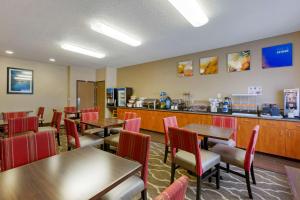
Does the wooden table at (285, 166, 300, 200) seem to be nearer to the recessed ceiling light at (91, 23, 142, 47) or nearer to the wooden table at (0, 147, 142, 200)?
the wooden table at (0, 147, 142, 200)

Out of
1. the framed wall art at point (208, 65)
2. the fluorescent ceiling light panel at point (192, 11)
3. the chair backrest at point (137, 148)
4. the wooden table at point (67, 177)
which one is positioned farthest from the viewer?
the framed wall art at point (208, 65)

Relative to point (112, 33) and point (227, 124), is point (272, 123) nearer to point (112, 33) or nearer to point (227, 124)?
point (227, 124)

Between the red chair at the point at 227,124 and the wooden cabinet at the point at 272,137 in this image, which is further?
the wooden cabinet at the point at 272,137

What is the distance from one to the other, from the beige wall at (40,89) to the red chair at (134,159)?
5.80 m

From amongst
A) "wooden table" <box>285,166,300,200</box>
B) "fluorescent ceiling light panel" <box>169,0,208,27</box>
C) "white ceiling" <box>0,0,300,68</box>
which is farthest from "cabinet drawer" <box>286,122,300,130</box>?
"fluorescent ceiling light panel" <box>169,0,208,27</box>

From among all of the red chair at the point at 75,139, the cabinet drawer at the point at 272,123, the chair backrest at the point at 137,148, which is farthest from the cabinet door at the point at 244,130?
the red chair at the point at 75,139

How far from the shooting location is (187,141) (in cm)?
187

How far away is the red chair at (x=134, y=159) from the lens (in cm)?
139

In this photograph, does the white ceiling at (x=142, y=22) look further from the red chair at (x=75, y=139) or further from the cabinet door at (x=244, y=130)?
the cabinet door at (x=244, y=130)

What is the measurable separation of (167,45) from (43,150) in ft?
11.9

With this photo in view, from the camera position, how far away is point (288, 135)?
3.04m

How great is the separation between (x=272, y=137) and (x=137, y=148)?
10.3ft

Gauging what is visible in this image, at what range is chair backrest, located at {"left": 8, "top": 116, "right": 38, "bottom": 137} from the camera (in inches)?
115

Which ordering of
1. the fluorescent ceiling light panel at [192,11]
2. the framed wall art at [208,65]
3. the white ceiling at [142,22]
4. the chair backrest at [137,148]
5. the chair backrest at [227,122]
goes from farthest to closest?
the framed wall art at [208,65] < the chair backrest at [227,122] < the white ceiling at [142,22] < the fluorescent ceiling light panel at [192,11] < the chair backrest at [137,148]
